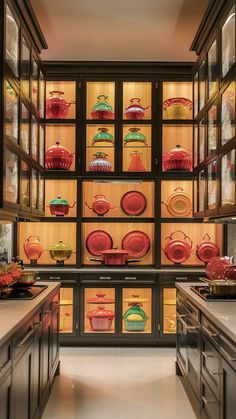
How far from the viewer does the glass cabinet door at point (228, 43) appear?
2.87m

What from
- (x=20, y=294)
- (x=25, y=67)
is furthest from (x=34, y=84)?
(x=20, y=294)

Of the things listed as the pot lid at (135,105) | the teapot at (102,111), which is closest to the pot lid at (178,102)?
the pot lid at (135,105)

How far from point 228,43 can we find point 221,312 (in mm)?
1630

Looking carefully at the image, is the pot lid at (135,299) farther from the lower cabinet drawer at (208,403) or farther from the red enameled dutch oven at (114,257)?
the lower cabinet drawer at (208,403)

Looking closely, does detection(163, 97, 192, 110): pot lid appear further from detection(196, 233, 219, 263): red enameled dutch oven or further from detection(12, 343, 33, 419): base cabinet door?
detection(12, 343, 33, 419): base cabinet door

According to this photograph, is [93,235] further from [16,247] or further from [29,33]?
[29,33]

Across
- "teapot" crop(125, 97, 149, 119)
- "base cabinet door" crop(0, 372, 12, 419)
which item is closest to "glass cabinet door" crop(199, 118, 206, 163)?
"teapot" crop(125, 97, 149, 119)

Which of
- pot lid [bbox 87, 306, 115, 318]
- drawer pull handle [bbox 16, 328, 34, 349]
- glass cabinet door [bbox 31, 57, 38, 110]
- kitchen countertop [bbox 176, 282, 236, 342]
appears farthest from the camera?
pot lid [bbox 87, 306, 115, 318]

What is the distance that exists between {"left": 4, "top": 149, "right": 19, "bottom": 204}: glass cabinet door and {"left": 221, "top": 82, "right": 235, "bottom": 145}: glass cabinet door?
133 cm

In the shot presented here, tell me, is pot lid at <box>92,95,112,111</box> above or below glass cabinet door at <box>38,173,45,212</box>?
above

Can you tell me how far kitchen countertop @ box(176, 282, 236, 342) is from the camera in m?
2.17

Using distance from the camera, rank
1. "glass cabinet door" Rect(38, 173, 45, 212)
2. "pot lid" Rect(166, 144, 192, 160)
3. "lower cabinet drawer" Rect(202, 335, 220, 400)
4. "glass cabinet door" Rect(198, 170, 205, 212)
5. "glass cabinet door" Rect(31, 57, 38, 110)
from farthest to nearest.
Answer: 1. "pot lid" Rect(166, 144, 192, 160)
2. "glass cabinet door" Rect(38, 173, 45, 212)
3. "glass cabinet door" Rect(198, 170, 205, 212)
4. "glass cabinet door" Rect(31, 57, 38, 110)
5. "lower cabinet drawer" Rect(202, 335, 220, 400)

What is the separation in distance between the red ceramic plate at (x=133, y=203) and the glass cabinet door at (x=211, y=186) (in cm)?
166

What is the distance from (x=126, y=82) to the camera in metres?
5.30
